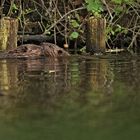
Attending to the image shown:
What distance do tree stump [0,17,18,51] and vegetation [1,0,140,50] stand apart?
1.07 m

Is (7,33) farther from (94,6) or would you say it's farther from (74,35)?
(94,6)

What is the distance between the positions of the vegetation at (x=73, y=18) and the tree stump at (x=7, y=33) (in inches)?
42.3

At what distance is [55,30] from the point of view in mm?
13609

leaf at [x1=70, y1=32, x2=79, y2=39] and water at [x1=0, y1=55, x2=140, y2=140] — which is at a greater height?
leaf at [x1=70, y1=32, x2=79, y2=39]

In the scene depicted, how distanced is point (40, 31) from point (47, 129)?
10684mm

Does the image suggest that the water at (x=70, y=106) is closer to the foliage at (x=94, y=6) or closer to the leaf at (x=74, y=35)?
the foliage at (x=94, y=6)

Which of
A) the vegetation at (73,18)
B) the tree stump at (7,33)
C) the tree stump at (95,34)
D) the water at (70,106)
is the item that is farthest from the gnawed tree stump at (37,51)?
the water at (70,106)

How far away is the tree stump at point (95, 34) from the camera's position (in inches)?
497

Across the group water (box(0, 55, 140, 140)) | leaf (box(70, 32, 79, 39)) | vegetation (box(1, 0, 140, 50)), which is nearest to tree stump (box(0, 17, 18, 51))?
vegetation (box(1, 0, 140, 50))

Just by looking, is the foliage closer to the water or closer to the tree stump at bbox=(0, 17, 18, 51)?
the tree stump at bbox=(0, 17, 18, 51)

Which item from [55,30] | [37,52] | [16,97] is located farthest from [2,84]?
[55,30]

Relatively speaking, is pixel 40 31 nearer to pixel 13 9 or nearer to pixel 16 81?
pixel 13 9

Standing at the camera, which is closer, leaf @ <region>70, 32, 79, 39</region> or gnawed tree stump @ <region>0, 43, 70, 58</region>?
gnawed tree stump @ <region>0, 43, 70, 58</region>

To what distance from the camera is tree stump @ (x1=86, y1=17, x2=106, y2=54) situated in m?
12.6
